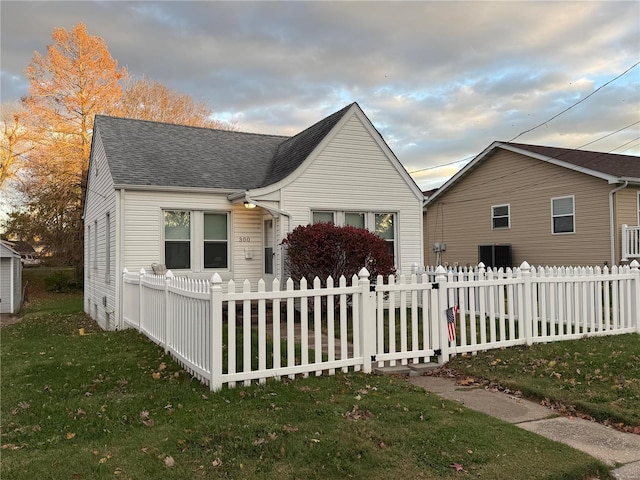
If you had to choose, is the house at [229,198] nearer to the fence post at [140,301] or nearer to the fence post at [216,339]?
the fence post at [140,301]

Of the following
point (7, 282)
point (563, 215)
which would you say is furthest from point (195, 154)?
point (563, 215)

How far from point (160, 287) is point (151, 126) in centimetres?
812

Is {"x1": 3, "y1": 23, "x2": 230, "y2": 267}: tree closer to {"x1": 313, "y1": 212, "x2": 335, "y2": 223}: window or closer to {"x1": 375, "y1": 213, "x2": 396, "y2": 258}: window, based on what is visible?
{"x1": 313, "y1": 212, "x2": 335, "y2": 223}: window

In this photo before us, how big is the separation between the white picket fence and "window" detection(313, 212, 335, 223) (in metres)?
4.44

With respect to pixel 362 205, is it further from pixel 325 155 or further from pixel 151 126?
pixel 151 126

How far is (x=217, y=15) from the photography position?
40.5ft

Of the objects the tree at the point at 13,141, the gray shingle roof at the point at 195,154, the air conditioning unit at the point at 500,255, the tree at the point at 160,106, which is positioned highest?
the tree at the point at 160,106

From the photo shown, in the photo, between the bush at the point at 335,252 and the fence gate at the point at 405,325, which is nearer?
the fence gate at the point at 405,325

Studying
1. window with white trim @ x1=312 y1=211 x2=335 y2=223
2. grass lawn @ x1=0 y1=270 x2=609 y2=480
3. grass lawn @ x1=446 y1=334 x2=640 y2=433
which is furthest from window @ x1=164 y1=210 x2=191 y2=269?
grass lawn @ x1=446 y1=334 x2=640 y2=433

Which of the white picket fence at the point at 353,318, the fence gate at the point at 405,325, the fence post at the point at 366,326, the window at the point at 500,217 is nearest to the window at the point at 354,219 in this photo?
the white picket fence at the point at 353,318

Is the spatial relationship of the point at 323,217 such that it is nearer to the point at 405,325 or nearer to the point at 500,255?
the point at 405,325

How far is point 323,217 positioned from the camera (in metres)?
12.9

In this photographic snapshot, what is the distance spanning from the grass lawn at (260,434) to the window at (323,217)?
7084 millimetres

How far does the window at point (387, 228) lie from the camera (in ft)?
44.8
